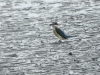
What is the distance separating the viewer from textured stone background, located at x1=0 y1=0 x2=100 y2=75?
6.18 m

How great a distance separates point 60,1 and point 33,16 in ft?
2.42

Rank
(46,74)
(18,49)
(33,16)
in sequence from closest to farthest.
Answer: (46,74)
(18,49)
(33,16)

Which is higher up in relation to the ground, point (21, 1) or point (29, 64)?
point (21, 1)

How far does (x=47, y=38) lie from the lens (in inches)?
270

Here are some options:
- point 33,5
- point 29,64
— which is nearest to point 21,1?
point 33,5

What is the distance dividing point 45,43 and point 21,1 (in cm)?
155

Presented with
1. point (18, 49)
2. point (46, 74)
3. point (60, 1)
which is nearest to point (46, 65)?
point (46, 74)

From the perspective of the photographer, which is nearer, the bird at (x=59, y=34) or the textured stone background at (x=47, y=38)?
the textured stone background at (x=47, y=38)

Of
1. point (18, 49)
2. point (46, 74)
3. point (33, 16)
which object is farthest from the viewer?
point (33, 16)

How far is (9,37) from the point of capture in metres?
6.91

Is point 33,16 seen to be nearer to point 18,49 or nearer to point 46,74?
point 18,49

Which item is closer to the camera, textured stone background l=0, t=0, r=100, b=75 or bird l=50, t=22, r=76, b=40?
textured stone background l=0, t=0, r=100, b=75

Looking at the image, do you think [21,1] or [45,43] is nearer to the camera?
[45,43]

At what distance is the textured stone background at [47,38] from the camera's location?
618 cm
